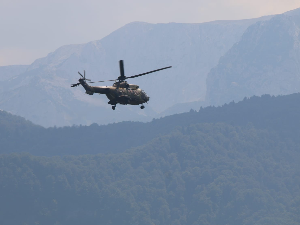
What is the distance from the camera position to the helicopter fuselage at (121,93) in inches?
3250

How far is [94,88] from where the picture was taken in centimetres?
8406

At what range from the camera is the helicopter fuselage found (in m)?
82.6

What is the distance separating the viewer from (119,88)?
83.1 metres

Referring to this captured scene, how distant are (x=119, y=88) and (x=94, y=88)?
3.61 metres

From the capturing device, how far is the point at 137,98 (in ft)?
279

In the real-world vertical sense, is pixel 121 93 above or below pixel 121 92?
below

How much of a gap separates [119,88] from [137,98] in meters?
3.36

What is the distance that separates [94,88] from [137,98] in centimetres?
613

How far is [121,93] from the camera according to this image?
8281 centimetres
